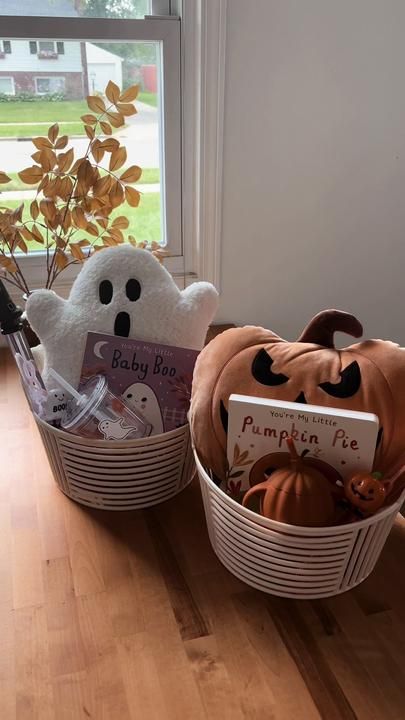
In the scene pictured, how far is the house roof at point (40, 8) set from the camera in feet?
3.67

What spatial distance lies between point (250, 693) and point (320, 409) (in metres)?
0.29

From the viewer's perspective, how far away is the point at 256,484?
0.64 m

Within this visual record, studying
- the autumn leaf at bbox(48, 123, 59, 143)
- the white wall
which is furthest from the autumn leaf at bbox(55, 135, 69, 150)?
the white wall

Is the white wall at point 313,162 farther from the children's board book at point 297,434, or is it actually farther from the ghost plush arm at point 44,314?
the children's board book at point 297,434

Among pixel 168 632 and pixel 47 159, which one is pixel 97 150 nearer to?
pixel 47 159

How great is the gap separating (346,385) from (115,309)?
0.32 metres

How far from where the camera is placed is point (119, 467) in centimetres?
74

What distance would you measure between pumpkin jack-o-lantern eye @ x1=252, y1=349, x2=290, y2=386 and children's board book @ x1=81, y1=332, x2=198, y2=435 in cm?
12

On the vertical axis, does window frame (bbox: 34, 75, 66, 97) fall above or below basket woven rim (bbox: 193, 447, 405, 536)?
above

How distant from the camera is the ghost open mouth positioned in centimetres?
77

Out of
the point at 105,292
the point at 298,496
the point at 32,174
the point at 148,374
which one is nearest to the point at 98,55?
the point at 32,174

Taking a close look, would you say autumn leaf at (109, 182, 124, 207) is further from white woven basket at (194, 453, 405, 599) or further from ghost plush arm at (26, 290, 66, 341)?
white woven basket at (194, 453, 405, 599)

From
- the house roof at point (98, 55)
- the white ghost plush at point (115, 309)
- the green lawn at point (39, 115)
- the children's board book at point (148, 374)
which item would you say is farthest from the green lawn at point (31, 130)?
the children's board book at point (148, 374)

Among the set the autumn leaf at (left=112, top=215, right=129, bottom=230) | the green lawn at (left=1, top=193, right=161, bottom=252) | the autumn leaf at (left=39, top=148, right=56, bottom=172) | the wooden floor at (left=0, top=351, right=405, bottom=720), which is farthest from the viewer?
the green lawn at (left=1, top=193, right=161, bottom=252)
